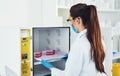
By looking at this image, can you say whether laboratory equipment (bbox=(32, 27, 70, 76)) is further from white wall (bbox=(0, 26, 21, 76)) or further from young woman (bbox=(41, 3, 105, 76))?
young woman (bbox=(41, 3, 105, 76))

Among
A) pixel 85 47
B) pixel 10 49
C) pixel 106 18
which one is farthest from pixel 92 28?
pixel 106 18

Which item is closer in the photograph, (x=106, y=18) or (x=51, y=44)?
(x=51, y=44)

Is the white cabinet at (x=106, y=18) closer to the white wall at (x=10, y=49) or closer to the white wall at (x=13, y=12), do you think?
the white wall at (x=13, y=12)

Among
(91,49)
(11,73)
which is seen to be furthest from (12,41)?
(91,49)

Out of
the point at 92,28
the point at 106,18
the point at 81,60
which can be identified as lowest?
the point at 81,60

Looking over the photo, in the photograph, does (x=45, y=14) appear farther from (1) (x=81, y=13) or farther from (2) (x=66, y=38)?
(1) (x=81, y=13)

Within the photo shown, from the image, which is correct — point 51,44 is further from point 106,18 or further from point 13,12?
point 106,18

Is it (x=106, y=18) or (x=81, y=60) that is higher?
(x=106, y=18)

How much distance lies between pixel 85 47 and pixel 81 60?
10 centimetres

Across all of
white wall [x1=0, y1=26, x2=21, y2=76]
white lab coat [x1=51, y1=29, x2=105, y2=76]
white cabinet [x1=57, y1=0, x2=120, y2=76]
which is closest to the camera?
white lab coat [x1=51, y1=29, x2=105, y2=76]

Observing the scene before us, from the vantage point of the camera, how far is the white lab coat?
1552mm

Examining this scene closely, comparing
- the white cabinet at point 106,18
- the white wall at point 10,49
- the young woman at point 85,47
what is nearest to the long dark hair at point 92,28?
the young woman at point 85,47

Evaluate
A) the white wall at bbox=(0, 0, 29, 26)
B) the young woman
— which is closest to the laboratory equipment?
the white wall at bbox=(0, 0, 29, 26)

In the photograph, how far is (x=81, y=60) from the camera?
157 cm
